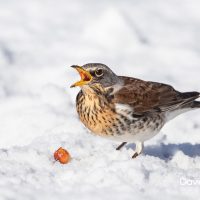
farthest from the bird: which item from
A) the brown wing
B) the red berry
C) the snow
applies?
the red berry

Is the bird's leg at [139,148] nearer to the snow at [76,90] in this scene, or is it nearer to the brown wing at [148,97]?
the snow at [76,90]

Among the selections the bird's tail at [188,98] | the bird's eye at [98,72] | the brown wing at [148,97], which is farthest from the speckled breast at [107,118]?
the bird's tail at [188,98]

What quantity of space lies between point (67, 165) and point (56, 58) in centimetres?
552

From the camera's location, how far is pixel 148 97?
9.35 meters

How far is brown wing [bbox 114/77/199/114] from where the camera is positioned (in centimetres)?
904

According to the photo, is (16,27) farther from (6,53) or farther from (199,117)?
(199,117)

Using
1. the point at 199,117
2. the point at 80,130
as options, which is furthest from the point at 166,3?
the point at 80,130

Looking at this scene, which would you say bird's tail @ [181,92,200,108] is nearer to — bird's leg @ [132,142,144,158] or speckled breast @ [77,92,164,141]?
bird's leg @ [132,142,144,158]

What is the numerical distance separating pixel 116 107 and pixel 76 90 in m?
3.60

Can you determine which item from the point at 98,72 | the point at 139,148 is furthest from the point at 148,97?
the point at 98,72

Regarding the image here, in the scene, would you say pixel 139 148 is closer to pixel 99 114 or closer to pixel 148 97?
pixel 148 97

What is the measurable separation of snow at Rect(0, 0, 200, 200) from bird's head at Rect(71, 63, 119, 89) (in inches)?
35.2

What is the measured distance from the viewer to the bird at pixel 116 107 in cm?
877

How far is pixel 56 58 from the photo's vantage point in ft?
45.5
